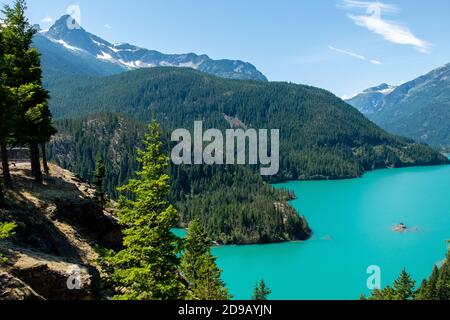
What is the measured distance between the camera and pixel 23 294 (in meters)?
18.5

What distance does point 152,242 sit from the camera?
2230cm

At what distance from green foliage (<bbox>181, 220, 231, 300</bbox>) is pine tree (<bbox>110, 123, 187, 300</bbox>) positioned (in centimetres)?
2325

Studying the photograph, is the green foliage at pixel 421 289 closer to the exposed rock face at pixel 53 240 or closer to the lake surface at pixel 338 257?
the lake surface at pixel 338 257

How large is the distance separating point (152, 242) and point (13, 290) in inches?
269

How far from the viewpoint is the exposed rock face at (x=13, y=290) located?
18.0 m

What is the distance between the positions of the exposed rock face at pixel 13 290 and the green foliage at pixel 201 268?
88.8ft

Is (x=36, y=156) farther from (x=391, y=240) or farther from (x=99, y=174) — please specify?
(x=391, y=240)

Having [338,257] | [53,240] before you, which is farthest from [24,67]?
[338,257]

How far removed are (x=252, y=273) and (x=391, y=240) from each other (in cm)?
5839

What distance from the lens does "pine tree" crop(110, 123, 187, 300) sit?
21469 mm

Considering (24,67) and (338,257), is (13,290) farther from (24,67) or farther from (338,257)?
(338,257)

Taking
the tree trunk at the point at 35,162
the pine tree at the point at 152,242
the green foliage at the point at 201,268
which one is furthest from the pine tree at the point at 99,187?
the pine tree at the point at 152,242

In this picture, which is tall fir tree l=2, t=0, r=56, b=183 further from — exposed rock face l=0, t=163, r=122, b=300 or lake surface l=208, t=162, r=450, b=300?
lake surface l=208, t=162, r=450, b=300
